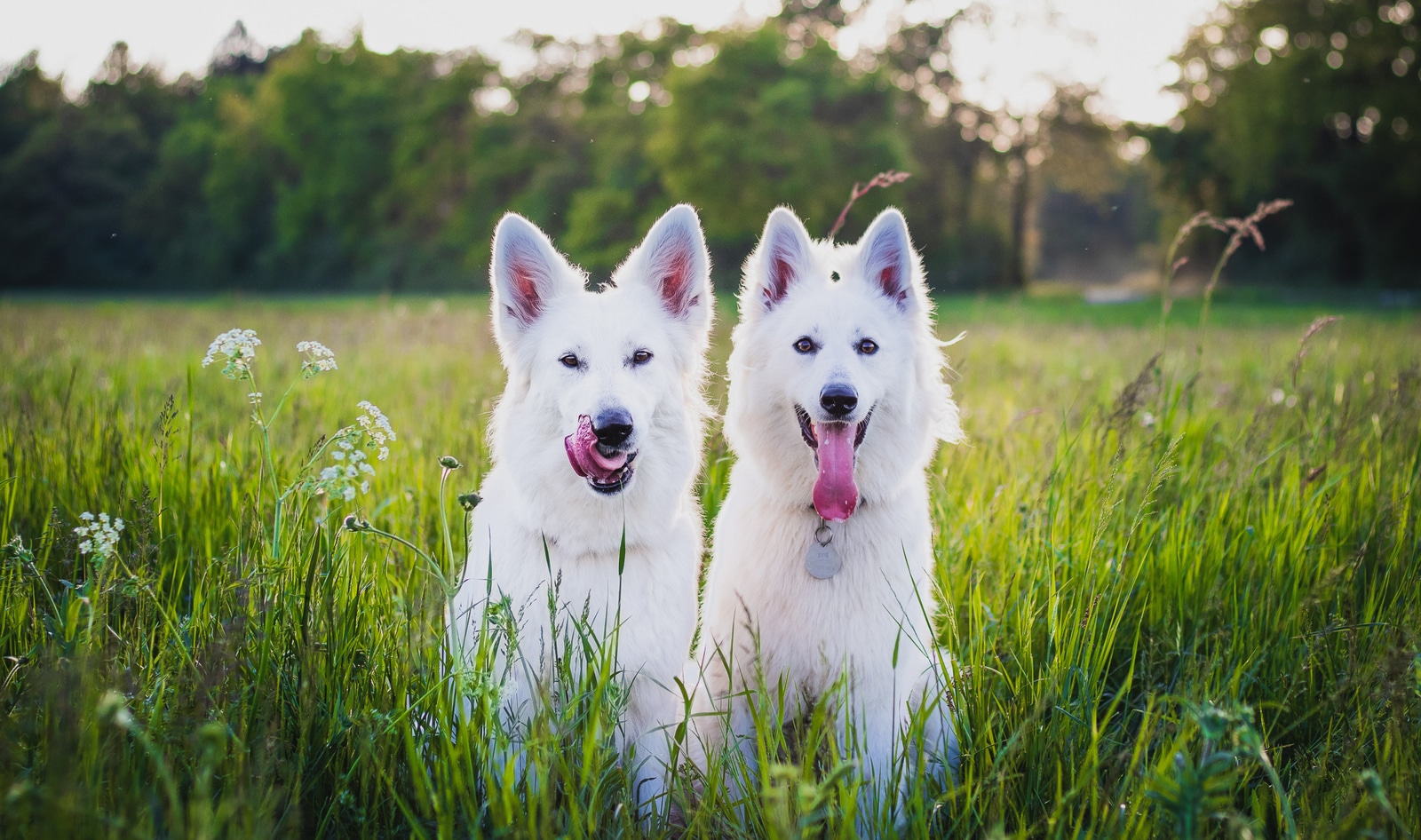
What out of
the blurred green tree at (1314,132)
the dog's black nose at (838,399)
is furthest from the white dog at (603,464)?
the blurred green tree at (1314,132)

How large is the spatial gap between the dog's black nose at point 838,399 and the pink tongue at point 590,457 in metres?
0.70

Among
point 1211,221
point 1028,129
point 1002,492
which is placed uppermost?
point 1028,129

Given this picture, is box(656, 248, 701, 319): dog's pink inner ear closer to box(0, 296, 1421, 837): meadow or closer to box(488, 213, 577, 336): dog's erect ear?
box(488, 213, 577, 336): dog's erect ear

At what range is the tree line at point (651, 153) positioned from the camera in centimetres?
3469

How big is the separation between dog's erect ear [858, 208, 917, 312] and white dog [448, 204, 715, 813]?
645 millimetres

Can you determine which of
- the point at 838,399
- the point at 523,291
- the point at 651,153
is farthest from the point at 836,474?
the point at 651,153

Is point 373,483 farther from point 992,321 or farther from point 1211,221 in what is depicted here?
point 992,321

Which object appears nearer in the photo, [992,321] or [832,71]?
[992,321]

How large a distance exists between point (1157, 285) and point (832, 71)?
71.7ft

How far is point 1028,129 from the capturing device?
41.2 meters

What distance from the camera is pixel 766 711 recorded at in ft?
6.79

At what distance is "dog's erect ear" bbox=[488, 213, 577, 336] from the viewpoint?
286 cm

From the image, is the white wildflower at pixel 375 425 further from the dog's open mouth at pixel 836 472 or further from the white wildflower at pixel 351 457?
the dog's open mouth at pixel 836 472

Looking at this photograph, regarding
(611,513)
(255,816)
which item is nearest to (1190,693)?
(611,513)
